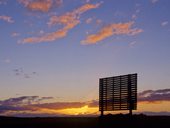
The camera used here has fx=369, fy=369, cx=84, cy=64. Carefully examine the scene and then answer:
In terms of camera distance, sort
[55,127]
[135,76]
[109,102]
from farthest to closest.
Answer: [55,127], [109,102], [135,76]

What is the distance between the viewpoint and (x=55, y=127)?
135 feet

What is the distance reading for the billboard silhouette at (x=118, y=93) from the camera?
2800 centimetres

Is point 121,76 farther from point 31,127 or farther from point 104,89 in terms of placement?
point 31,127

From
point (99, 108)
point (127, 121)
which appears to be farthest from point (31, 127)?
point (127, 121)

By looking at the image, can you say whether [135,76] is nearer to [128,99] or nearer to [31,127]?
[128,99]

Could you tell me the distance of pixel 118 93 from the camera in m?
29.1

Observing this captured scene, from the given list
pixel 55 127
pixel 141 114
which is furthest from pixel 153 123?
pixel 55 127

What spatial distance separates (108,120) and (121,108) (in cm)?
231

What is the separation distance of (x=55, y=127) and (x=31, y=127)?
3726 millimetres

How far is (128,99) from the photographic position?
28234 mm

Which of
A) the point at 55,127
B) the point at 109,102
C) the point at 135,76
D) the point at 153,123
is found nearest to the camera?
the point at 135,76

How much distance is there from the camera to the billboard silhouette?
28000mm

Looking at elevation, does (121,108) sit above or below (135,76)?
below

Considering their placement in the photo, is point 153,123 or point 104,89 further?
point 153,123
